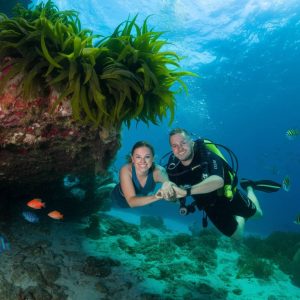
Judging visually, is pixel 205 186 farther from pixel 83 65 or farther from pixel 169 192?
pixel 83 65

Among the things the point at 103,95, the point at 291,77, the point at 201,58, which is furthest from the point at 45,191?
the point at 291,77

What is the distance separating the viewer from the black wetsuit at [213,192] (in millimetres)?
A: 6031

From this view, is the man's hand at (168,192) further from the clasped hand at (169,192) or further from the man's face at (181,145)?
the man's face at (181,145)

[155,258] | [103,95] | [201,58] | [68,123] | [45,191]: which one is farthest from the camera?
[201,58]

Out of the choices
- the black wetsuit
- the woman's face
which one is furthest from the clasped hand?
the black wetsuit

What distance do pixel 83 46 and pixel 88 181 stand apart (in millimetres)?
6320

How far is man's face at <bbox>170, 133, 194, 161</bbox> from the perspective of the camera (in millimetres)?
6094

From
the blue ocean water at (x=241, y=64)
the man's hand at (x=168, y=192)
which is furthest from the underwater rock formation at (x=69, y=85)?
the blue ocean water at (x=241, y=64)

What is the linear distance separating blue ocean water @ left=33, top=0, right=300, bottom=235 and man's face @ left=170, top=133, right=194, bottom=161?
26.4 feet

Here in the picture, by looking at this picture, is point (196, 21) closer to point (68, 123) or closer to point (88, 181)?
point (88, 181)

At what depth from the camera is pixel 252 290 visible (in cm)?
942

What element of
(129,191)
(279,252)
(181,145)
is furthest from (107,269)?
(279,252)

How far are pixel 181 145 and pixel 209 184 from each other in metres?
1.15

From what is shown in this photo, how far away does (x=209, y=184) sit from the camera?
536 cm
